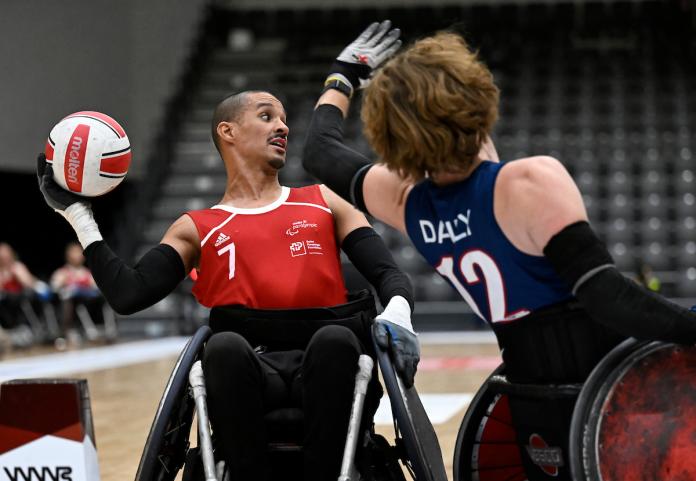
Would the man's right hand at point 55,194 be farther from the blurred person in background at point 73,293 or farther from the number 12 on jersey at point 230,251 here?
the blurred person in background at point 73,293

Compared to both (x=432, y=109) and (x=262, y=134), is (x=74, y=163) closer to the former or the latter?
(x=262, y=134)

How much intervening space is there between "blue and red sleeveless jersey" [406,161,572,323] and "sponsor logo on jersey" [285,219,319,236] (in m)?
0.59

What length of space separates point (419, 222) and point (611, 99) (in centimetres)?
1311

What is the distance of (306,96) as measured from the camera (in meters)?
14.7

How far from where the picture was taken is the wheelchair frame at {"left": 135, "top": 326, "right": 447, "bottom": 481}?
1.92 meters

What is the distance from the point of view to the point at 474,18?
15.7m

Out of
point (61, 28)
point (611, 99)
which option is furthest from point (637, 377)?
point (61, 28)

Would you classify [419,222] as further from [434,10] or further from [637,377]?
[434,10]

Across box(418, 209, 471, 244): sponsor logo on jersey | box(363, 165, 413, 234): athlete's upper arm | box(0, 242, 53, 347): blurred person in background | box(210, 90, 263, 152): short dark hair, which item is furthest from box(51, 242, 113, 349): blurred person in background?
box(418, 209, 471, 244): sponsor logo on jersey

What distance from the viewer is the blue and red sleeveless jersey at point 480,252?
1.71 metres

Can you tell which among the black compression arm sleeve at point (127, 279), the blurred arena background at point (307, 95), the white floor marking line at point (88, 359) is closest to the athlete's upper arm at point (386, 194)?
the black compression arm sleeve at point (127, 279)

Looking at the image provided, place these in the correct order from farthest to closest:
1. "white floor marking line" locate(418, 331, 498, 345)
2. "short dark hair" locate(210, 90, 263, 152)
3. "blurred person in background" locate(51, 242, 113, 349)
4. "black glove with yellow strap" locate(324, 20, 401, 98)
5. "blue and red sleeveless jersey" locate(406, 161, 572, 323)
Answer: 1. "blurred person in background" locate(51, 242, 113, 349)
2. "white floor marking line" locate(418, 331, 498, 345)
3. "short dark hair" locate(210, 90, 263, 152)
4. "black glove with yellow strap" locate(324, 20, 401, 98)
5. "blue and red sleeveless jersey" locate(406, 161, 572, 323)

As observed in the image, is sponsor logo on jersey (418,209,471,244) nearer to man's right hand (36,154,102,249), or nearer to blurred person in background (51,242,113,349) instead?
man's right hand (36,154,102,249)

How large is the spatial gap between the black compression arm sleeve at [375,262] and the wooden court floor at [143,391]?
104cm
